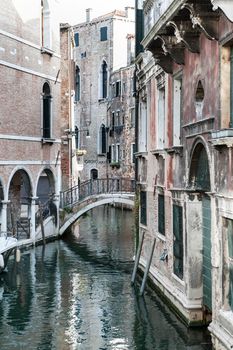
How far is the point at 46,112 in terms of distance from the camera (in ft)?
69.9

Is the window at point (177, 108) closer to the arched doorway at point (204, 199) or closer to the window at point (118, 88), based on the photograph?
the arched doorway at point (204, 199)

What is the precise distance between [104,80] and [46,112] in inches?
877

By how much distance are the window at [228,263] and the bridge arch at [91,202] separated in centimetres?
1447

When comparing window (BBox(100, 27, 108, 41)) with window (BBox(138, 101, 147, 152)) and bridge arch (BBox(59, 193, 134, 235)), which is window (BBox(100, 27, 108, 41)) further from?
window (BBox(138, 101, 147, 152))

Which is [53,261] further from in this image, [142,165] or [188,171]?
[188,171]

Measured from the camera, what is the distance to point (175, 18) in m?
8.95

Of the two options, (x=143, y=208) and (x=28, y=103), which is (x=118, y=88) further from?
(x=143, y=208)

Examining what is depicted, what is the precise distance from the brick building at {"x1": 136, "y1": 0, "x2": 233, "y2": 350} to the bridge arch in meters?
8.01

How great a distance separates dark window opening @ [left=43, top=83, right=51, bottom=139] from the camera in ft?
69.5

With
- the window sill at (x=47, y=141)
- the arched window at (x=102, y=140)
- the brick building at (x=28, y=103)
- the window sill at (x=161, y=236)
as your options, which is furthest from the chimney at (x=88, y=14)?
the window sill at (x=161, y=236)

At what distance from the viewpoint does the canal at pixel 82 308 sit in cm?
940

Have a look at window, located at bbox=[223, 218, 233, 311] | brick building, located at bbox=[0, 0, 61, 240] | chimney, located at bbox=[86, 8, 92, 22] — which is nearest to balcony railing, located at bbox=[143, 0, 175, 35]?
brick building, located at bbox=[0, 0, 61, 240]

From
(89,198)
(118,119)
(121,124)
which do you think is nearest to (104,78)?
(118,119)

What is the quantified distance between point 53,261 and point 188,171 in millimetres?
8329
